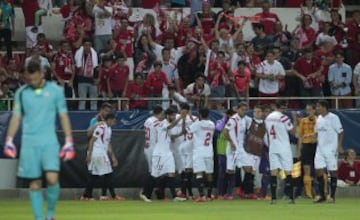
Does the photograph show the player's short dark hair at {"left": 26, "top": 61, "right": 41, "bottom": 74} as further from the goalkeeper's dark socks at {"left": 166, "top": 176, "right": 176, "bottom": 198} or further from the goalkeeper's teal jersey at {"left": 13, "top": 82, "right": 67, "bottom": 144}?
the goalkeeper's dark socks at {"left": 166, "top": 176, "right": 176, "bottom": 198}

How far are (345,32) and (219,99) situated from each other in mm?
5498

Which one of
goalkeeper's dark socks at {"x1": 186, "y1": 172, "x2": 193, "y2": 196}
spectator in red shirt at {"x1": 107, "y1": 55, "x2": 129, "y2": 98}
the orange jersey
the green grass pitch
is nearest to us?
the green grass pitch

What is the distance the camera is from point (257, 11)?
37188 millimetres

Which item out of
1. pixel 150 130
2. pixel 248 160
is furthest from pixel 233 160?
pixel 150 130

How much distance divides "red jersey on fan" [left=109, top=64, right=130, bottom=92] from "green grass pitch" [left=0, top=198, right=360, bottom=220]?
180 inches

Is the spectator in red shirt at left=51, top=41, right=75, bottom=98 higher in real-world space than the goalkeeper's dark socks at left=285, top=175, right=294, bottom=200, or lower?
higher

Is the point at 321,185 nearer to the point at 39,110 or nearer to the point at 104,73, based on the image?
the point at 104,73

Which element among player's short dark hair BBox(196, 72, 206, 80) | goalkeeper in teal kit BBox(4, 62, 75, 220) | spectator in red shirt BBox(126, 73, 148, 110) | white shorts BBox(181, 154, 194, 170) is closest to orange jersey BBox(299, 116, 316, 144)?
white shorts BBox(181, 154, 194, 170)

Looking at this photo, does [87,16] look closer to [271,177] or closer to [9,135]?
[271,177]

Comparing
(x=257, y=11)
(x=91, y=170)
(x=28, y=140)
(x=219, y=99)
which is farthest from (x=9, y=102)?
(x=28, y=140)

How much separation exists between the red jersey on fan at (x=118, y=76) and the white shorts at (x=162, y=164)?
11.3ft

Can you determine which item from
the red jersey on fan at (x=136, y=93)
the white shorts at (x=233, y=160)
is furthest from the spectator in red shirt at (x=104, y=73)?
the white shorts at (x=233, y=160)

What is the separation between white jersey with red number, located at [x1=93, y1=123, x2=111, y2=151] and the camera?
92.8 feet

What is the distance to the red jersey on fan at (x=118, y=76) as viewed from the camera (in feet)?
102
